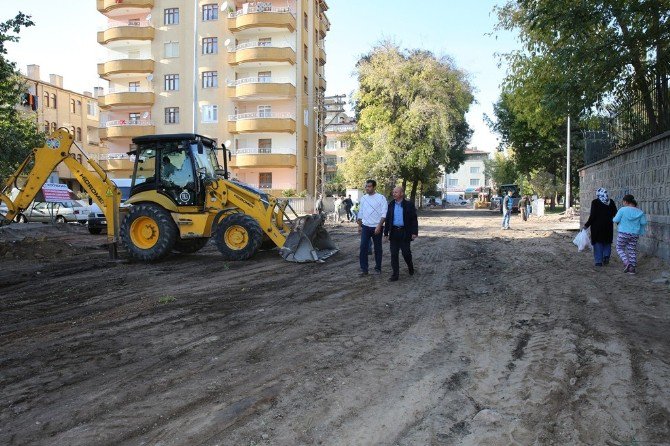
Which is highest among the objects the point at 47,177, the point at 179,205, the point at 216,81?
the point at 216,81

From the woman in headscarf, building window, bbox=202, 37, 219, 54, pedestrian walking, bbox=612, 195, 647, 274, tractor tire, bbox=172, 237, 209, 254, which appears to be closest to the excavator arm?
tractor tire, bbox=172, 237, 209, 254

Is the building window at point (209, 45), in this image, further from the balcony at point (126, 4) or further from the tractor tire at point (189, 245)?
the tractor tire at point (189, 245)

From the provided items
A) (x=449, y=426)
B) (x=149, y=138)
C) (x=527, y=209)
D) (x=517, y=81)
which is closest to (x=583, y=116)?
(x=517, y=81)

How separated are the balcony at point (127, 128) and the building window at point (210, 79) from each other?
553cm

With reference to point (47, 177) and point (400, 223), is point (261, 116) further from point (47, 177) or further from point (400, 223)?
point (400, 223)

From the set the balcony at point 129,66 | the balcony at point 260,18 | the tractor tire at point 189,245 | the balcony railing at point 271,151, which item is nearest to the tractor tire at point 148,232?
the tractor tire at point 189,245

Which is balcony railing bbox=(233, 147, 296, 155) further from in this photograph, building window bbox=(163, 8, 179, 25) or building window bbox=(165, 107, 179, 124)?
building window bbox=(163, 8, 179, 25)

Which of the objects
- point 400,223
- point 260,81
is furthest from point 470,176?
point 400,223

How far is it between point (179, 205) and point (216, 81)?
35.2m

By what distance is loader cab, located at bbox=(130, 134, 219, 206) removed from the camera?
1292cm

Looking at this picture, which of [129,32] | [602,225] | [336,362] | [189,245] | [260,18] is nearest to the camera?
[336,362]

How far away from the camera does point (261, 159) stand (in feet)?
146

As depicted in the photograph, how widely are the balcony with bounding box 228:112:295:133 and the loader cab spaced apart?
31.1 metres

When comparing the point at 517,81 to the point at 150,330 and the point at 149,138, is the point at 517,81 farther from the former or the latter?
the point at 150,330
